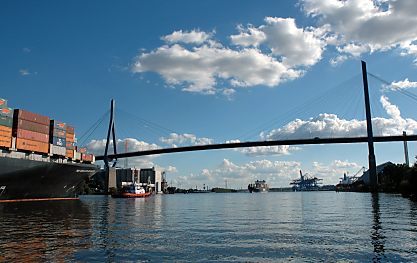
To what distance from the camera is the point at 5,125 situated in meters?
55.2

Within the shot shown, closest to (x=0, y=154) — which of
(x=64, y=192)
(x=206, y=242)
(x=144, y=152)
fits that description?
(x=64, y=192)

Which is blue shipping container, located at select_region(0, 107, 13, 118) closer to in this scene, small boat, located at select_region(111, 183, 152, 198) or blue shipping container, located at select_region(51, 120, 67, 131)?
blue shipping container, located at select_region(51, 120, 67, 131)

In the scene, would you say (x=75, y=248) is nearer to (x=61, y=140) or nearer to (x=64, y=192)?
(x=61, y=140)

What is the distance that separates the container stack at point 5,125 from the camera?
54.3 metres

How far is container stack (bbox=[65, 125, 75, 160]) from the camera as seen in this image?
70688 millimetres

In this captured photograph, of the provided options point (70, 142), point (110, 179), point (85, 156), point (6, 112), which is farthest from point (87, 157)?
point (110, 179)

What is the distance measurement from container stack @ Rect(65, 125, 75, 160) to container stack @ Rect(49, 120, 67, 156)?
1563 millimetres

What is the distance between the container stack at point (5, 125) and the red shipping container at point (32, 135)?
1745 millimetres

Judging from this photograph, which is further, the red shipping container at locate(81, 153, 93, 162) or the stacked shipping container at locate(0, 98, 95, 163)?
the red shipping container at locate(81, 153, 93, 162)

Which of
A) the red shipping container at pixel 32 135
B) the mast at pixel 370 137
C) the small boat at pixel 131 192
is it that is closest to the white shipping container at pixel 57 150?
the red shipping container at pixel 32 135

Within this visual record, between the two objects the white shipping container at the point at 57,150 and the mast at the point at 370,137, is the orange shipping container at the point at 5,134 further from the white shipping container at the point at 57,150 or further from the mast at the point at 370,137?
the mast at the point at 370,137

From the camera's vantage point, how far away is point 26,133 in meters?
59.4

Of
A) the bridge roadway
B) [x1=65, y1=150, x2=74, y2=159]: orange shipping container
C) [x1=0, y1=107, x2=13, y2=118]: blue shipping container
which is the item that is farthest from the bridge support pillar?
[x1=0, y1=107, x2=13, y2=118]: blue shipping container

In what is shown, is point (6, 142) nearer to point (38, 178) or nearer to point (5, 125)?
point (5, 125)
